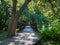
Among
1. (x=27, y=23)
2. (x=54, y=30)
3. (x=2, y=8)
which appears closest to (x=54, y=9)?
(x=54, y=30)

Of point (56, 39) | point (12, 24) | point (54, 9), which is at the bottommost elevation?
point (56, 39)

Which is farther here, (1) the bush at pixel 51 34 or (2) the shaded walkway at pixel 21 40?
(1) the bush at pixel 51 34

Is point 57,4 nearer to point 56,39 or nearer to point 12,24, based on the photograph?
point 56,39

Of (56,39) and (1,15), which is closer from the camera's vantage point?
(56,39)

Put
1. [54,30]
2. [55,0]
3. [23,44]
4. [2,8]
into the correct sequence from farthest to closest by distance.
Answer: [2,8], [54,30], [55,0], [23,44]

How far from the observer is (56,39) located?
1550cm

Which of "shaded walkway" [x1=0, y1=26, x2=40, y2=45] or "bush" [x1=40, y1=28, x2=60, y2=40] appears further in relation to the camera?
"bush" [x1=40, y1=28, x2=60, y2=40]

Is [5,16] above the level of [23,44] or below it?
above

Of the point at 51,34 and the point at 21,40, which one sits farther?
the point at 51,34

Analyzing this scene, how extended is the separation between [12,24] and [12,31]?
28.6 inches

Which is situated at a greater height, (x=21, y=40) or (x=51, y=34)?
(x=51, y=34)

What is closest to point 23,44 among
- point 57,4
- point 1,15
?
point 57,4

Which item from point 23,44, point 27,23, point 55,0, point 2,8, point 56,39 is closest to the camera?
point 23,44

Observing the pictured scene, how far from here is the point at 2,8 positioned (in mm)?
21641
